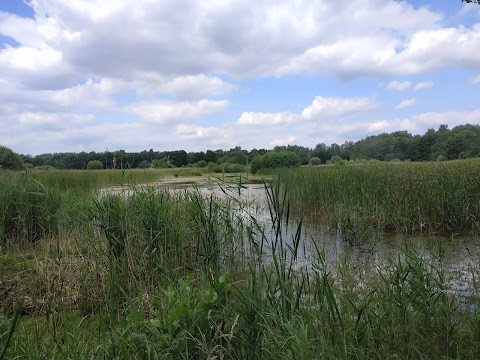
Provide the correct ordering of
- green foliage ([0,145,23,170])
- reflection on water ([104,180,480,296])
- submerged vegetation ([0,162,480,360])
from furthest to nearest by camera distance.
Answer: green foliage ([0,145,23,170])
reflection on water ([104,180,480,296])
submerged vegetation ([0,162,480,360])

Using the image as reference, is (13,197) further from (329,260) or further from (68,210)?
(329,260)

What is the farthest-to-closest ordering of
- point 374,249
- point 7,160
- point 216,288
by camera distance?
point 7,160 < point 374,249 < point 216,288

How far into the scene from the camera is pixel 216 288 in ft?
7.59

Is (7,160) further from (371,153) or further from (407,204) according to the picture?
(371,153)

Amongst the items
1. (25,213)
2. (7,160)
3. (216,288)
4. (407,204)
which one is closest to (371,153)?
(7,160)

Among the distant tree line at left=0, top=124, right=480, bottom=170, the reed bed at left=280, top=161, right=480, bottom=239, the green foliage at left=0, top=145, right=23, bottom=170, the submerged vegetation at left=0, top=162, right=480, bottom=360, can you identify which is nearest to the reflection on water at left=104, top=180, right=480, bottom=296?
the submerged vegetation at left=0, top=162, right=480, bottom=360

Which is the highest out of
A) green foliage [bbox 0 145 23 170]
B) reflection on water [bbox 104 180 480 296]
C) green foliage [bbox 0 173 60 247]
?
green foliage [bbox 0 145 23 170]

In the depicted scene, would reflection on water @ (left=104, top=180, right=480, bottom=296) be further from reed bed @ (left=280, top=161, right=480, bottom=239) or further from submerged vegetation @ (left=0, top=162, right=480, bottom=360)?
reed bed @ (left=280, top=161, right=480, bottom=239)

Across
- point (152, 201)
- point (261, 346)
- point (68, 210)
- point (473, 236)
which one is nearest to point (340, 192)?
point (473, 236)

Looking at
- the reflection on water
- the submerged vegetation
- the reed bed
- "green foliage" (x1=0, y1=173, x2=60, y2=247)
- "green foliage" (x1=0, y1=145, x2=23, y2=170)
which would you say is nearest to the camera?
the submerged vegetation

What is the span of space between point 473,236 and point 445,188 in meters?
1.40

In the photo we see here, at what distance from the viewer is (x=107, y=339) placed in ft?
7.94

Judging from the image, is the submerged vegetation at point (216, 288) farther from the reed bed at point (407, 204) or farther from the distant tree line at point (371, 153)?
the distant tree line at point (371, 153)

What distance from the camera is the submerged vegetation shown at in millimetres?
2182
